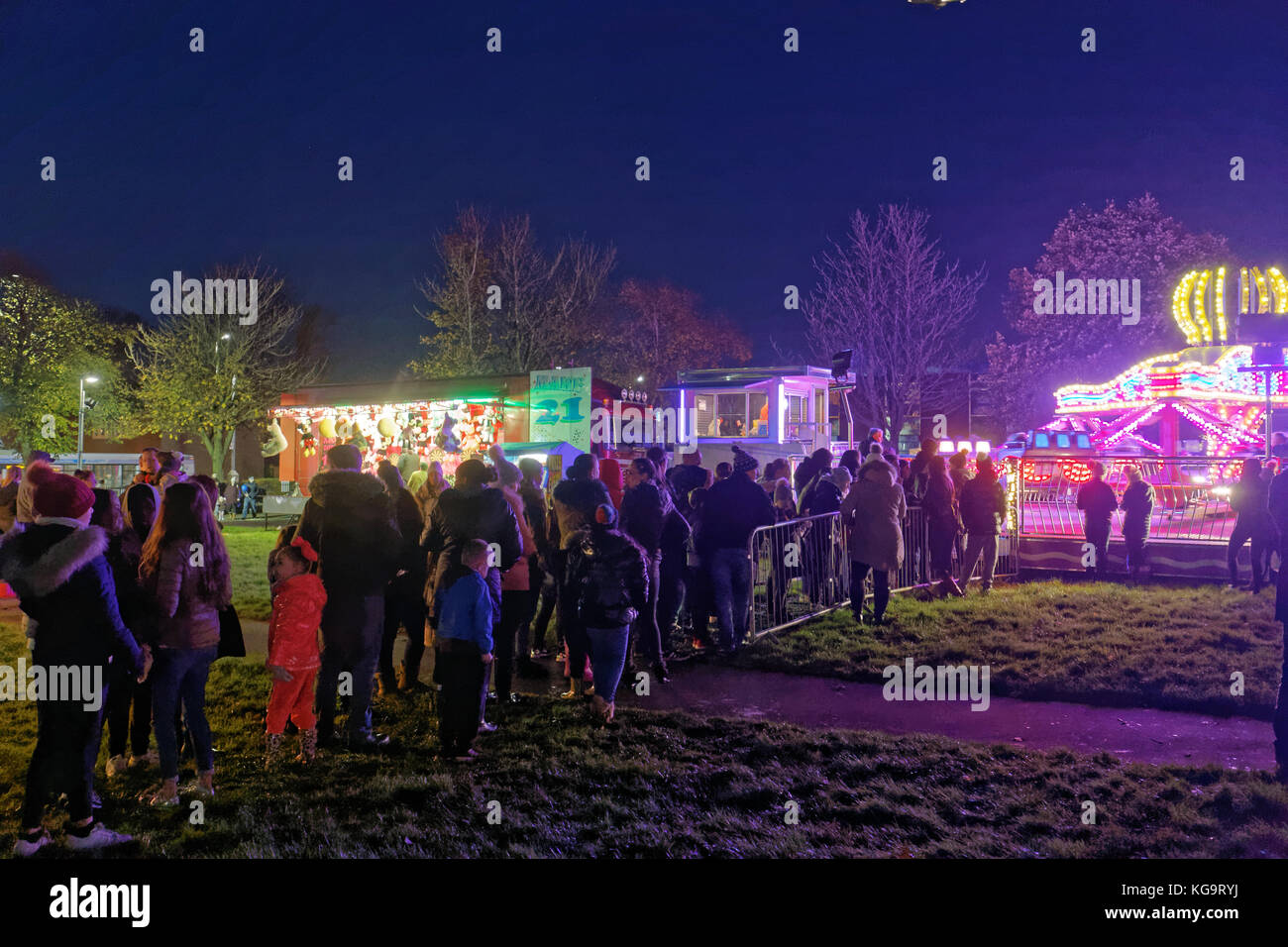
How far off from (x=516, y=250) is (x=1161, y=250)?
2797 cm

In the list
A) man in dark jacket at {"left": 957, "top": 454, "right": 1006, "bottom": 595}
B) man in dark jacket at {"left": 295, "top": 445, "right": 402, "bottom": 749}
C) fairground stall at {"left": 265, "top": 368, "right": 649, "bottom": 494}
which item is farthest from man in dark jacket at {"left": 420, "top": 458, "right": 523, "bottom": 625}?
fairground stall at {"left": 265, "top": 368, "right": 649, "bottom": 494}

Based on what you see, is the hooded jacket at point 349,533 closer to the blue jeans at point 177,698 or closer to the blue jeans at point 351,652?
the blue jeans at point 351,652

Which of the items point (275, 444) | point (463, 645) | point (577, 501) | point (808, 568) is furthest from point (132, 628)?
point (275, 444)

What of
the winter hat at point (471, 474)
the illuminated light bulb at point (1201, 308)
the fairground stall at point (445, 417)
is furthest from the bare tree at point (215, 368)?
the winter hat at point (471, 474)

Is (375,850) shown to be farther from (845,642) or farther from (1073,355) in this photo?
(1073,355)

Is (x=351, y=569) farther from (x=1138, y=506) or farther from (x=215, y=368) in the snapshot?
(x=215, y=368)

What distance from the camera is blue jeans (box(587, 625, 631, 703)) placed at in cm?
586

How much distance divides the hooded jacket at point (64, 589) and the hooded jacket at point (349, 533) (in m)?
1.29

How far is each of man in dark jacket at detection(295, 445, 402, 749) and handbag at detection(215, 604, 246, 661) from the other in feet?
1.65

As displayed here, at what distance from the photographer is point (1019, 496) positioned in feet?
41.6

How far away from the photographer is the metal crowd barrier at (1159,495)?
1175 centimetres
